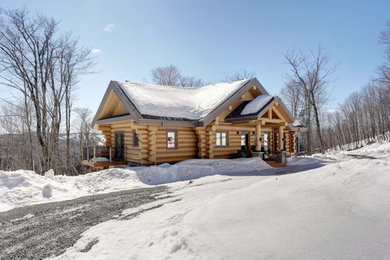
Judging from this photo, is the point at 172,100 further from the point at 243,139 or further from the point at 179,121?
the point at 243,139

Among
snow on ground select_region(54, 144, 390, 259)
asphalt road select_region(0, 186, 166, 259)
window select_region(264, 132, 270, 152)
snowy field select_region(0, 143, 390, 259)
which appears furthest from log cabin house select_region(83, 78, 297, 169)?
snow on ground select_region(54, 144, 390, 259)

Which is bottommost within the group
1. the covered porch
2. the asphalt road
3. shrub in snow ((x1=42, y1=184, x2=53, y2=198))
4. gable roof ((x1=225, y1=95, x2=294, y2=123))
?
the asphalt road

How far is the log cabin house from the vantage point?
1276cm

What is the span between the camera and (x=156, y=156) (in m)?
12.7

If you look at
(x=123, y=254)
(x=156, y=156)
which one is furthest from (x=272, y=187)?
(x=156, y=156)

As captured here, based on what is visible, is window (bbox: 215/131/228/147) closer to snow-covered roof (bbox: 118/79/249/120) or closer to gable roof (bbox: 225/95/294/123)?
gable roof (bbox: 225/95/294/123)

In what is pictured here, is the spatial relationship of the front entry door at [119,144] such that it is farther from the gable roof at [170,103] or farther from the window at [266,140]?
the window at [266,140]

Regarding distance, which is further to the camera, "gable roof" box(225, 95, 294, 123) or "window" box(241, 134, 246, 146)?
"window" box(241, 134, 246, 146)

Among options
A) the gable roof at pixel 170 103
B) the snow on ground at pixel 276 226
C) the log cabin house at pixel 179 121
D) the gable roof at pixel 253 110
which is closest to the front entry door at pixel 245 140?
the log cabin house at pixel 179 121

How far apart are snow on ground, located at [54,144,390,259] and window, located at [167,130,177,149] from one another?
837cm

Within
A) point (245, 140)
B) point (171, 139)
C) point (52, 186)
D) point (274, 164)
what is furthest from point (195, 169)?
point (245, 140)

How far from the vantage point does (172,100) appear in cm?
1559

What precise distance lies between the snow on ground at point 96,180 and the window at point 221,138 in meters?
2.48

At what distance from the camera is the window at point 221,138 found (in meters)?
15.3
